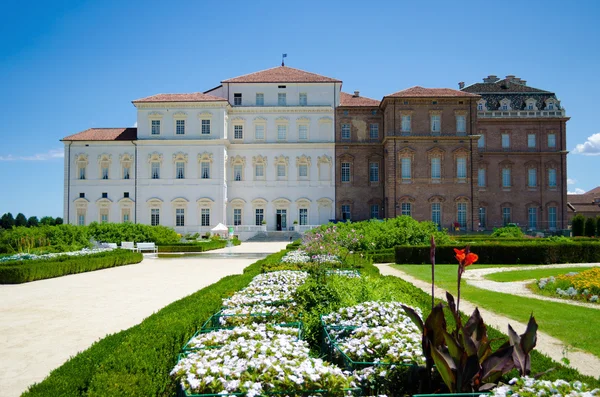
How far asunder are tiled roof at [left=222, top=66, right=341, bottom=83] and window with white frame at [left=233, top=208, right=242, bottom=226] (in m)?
11.7

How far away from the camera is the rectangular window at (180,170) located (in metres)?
44.0

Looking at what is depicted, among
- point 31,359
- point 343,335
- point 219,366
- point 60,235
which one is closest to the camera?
point 219,366

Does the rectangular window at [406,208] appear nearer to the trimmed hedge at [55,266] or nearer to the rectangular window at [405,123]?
the rectangular window at [405,123]

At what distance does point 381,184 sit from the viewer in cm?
4441

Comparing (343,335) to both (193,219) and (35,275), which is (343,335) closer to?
(35,275)

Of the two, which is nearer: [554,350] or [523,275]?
[554,350]

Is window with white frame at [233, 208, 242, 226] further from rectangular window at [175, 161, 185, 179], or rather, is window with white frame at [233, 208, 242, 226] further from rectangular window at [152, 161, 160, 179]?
rectangular window at [152, 161, 160, 179]

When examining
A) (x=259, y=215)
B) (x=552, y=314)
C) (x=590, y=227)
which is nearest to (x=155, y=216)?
(x=259, y=215)

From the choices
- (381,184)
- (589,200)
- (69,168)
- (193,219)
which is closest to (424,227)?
(381,184)

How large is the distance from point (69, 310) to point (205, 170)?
35144 mm

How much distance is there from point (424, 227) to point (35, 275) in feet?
48.3

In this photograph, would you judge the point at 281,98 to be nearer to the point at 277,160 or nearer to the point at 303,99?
the point at 303,99

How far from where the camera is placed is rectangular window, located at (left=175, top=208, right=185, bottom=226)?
43719 millimetres

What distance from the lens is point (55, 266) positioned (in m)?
14.8
